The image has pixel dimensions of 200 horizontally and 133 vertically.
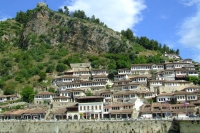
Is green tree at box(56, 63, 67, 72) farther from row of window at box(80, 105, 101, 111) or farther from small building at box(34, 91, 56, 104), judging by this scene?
row of window at box(80, 105, 101, 111)

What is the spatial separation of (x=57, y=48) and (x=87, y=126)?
72.7m

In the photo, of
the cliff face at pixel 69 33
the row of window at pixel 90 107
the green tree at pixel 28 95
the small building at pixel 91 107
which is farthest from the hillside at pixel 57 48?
the row of window at pixel 90 107

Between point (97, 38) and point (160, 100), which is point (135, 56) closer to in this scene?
point (97, 38)

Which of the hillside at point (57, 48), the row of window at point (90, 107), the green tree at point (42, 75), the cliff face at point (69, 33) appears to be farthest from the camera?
the cliff face at point (69, 33)

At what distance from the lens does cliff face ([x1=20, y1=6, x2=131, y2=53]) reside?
114 metres

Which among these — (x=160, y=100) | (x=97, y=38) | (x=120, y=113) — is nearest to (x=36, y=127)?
(x=120, y=113)

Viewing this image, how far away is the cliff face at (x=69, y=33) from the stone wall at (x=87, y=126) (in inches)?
2215

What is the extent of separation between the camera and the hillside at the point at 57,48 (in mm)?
91938

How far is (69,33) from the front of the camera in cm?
12462

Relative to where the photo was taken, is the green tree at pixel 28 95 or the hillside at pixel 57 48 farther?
the hillside at pixel 57 48

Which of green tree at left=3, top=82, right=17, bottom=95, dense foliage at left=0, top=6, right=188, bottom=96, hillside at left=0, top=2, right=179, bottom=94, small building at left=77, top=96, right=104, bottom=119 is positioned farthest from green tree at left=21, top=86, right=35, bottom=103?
small building at left=77, top=96, right=104, bottom=119

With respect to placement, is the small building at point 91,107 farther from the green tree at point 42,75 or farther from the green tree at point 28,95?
the green tree at point 42,75

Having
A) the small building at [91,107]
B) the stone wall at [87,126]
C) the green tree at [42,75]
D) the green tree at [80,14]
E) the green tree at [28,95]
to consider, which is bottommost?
the stone wall at [87,126]

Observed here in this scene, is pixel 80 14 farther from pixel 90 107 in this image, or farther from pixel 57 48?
pixel 90 107
